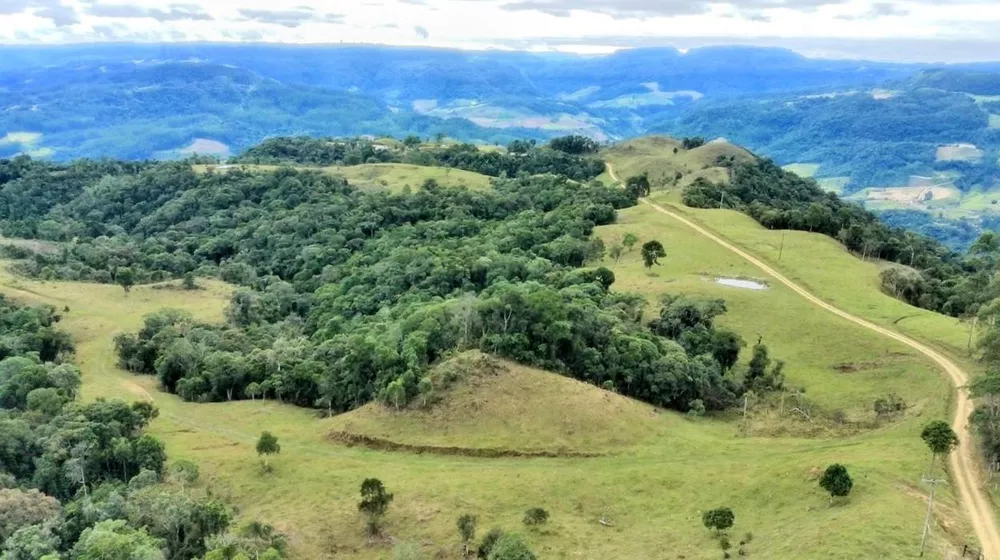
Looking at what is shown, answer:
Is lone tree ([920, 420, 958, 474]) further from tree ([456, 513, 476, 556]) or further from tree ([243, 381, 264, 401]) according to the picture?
tree ([243, 381, 264, 401])

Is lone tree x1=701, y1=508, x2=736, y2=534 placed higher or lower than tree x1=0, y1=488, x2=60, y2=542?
higher

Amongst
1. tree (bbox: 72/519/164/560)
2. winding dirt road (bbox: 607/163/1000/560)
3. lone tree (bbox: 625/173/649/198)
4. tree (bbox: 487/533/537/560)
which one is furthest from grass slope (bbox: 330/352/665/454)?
lone tree (bbox: 625/173/649/198)

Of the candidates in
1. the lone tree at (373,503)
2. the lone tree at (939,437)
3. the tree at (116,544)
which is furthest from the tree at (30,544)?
the lone tree at (939,437)

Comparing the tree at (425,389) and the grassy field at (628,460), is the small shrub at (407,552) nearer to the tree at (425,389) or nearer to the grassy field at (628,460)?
the grassy field at (628,460)

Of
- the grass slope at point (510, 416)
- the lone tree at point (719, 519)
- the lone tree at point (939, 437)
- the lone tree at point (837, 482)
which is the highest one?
the lone tree at point (939, 437)

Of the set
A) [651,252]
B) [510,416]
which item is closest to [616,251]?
[651,252]

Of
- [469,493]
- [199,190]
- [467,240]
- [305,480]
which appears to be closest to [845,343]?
[469,493]

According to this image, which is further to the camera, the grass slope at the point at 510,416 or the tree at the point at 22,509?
the grass slope at the point at 510,416
